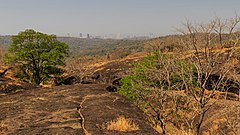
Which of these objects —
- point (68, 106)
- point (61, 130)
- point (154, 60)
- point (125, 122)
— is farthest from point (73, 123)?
point (154, 60)

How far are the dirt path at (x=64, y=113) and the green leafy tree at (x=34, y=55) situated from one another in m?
18.9

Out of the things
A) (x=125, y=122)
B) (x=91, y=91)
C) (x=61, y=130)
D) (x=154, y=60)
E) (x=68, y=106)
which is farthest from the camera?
(x=154, y=60)

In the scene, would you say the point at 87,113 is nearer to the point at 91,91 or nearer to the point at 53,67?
the point at 91,91

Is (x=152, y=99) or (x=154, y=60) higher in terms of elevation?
(x=154, y=60)

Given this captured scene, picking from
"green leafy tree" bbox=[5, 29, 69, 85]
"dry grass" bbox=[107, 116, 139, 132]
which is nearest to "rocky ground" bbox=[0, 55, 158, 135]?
"dry grass" bbox=[107, 116, 139, 132]

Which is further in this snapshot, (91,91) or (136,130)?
(91,91)

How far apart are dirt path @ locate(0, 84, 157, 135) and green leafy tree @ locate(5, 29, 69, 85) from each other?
18863mm

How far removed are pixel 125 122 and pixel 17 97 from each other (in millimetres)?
7177

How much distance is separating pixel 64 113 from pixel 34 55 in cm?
2446

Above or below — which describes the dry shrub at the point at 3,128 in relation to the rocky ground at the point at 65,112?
above

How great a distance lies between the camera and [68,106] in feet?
36.4

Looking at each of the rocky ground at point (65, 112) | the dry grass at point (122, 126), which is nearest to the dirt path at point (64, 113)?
the rocky ground at point (65, 112)

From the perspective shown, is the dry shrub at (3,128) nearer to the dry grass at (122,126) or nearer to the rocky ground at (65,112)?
the rocky ground at (65,112)

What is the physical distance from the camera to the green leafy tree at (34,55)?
105 ft
